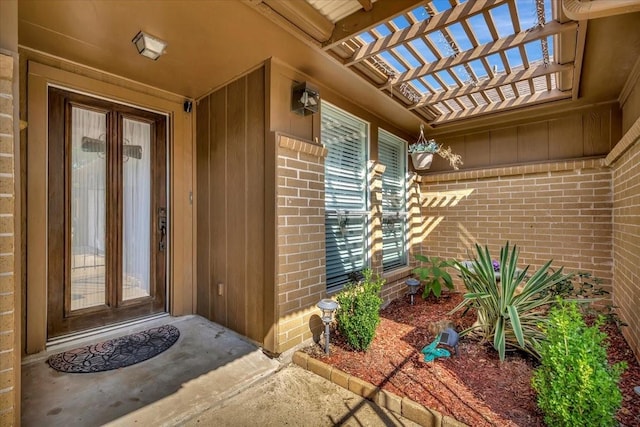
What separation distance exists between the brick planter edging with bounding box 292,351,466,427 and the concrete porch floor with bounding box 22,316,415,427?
0.05 meters

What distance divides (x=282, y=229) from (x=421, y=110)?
9.39 ft

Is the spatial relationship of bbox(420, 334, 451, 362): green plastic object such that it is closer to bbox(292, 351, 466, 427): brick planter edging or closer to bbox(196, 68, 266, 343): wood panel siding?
bbox(292, 351, 466, 427): brick planter edging

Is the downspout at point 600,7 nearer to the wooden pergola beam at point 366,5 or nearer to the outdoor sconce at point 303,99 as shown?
the wooden pergola beam at point 366,5

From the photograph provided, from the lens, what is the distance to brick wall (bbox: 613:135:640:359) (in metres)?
2.60

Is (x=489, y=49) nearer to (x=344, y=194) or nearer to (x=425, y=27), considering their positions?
(x=425, y=27)

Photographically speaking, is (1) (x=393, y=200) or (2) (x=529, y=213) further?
(1) (x=393, y=200)

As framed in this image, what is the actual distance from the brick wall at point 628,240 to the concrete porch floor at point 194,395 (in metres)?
2.43

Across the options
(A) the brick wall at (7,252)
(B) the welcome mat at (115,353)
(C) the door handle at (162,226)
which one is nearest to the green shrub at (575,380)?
(A) the brick wall at (7,252)

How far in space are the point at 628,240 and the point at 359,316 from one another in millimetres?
2824

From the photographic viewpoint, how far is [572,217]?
4.04 metres

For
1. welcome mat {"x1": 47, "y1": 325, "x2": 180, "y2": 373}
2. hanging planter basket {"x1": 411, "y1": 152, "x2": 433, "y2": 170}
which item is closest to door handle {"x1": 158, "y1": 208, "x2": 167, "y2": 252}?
welcome mat {"x1": 47, "y1": 325, "x2": 180, "y2": 373}

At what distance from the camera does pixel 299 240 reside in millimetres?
2824

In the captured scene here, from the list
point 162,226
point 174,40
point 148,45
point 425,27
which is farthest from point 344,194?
point 148,45

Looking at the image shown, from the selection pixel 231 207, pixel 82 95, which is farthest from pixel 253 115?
pixel 82 95
